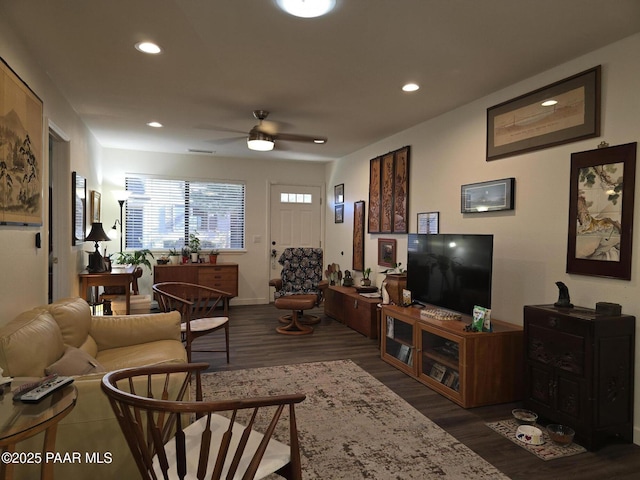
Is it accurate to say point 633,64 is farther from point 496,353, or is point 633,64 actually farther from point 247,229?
point 247,229

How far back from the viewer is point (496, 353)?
300 centimetres

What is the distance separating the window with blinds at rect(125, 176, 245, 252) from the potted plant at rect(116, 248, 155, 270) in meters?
0.27

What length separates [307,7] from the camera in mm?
2105

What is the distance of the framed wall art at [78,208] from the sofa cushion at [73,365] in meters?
2.24

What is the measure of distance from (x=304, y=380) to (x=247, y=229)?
13.4 ft

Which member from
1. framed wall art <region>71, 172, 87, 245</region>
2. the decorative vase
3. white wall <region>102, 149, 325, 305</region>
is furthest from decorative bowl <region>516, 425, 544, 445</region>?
white wall <region>102, 149, 325, 305</region>

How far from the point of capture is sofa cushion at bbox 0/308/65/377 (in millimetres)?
1760

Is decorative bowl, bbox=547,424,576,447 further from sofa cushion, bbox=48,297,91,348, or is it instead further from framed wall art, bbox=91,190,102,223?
framed wall art, bbox=91,190,102,223

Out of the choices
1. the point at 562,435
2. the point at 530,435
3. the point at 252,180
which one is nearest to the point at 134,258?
the point at 252,180

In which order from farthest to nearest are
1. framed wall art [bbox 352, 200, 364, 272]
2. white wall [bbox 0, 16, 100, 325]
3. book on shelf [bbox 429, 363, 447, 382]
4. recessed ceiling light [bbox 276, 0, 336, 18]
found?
framed wall art [bbox 352, 200, 364, 272] → book on shelf [bbox 429, 363, 447, 382] → white wall [bbox 0, 16, 100, 325] → recessed ceiling light [bbox 276, 0, 336, 18]

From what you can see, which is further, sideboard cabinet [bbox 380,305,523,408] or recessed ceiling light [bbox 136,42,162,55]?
sideboard cabinet [bbox 380,305,523,408]

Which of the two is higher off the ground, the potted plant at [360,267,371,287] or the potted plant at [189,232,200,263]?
the potted plant at [189,232,200,263]

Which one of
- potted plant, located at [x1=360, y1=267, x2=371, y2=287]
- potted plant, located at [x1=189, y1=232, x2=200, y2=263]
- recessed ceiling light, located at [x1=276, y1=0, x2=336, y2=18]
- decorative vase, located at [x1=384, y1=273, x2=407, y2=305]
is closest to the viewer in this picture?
recessed ceiling light, located at [x1=276, y1=0, x2=336, y2=18]

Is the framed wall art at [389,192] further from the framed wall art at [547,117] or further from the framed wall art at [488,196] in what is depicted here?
the framed wall art at [547,117]
